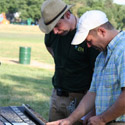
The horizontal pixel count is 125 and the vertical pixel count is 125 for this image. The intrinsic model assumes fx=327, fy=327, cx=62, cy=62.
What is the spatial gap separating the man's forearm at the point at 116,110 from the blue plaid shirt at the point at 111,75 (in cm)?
7

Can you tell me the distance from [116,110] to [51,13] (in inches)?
56.0

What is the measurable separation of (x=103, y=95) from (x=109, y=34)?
0.49 meters

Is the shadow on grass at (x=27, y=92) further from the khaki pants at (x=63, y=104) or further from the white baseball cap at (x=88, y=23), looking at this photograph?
the white baseball cap at (x=88, y=23)

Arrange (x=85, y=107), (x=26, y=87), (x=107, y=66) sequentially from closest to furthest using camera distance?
1. (x=107, y=66)
2. (x=85, y=107)
3. (x=26, y=87)

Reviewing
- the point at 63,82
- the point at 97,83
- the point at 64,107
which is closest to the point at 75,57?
the point at 63,82

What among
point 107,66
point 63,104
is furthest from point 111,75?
point 63,104

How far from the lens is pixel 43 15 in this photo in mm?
3490

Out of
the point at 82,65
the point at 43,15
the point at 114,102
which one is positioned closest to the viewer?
the point at 114,102

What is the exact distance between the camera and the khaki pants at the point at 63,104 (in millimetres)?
3949

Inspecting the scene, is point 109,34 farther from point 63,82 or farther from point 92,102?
point 63,82

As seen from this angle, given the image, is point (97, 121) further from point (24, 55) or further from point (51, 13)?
point (24, 55)

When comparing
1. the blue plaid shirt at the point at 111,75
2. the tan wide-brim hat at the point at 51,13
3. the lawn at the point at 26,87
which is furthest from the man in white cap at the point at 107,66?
the lawn at the point at 26,87

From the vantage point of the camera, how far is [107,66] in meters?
2.57

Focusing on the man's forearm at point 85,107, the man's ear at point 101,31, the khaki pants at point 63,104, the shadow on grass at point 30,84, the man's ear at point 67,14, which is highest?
the man's ear at point 101,31
